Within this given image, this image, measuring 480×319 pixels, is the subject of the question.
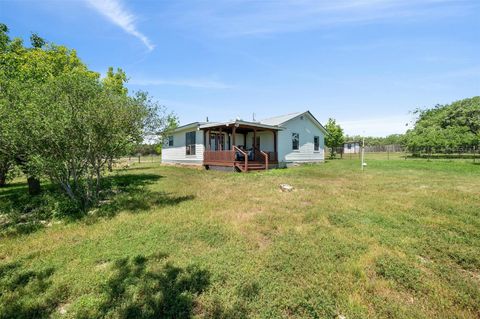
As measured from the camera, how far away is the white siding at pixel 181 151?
1758cm

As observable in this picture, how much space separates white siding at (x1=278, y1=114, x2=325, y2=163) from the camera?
1808 centimetres

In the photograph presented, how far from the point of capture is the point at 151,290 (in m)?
2.92

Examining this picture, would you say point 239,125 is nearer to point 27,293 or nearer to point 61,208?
point 61,208

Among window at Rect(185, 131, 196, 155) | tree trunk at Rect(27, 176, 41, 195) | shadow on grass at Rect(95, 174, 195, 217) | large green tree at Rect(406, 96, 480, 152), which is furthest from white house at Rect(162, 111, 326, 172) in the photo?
large green tree at Rect(406, 96, 480, 152)

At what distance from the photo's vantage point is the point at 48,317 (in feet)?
8.29

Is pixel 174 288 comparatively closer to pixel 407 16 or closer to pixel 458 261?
pixel 458 261

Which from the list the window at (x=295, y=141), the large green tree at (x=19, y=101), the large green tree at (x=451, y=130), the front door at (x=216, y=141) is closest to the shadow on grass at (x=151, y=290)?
the large green tree at (x=19, y=101)

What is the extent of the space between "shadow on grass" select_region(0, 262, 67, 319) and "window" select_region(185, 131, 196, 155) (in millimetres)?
14949

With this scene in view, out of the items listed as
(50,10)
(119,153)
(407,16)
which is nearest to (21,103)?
(119,153)

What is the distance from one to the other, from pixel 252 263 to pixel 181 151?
17.2m

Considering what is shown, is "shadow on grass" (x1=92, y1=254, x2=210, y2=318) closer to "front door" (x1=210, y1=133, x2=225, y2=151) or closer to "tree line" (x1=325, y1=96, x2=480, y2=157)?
"front door" (x1=210, y1=133, x2=225, y2=151)

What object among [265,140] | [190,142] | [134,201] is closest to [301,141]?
[265,140]

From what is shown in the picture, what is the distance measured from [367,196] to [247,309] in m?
6.33

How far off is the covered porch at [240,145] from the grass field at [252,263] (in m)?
8.54
